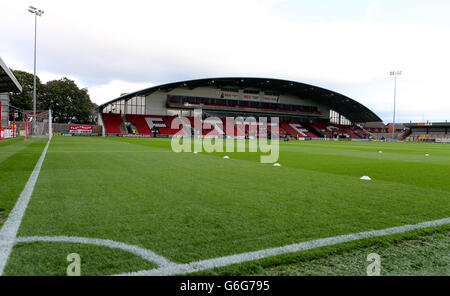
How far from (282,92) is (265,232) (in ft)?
218

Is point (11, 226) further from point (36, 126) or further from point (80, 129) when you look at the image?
point (80, 129)

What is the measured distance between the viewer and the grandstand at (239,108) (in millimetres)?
54719

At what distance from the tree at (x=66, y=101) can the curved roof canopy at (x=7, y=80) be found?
55.8 meters

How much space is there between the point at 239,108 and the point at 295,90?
1362 centimetres

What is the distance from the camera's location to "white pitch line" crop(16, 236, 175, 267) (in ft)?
8.18

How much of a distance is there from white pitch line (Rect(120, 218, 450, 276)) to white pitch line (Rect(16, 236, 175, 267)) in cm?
15

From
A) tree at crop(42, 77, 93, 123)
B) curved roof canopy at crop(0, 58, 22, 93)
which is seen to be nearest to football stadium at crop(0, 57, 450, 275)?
curved roof canopy at crop(0, 58, 22, 93)

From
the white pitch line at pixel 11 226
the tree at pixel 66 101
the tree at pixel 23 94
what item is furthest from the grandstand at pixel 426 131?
the tree at pixel 23 94

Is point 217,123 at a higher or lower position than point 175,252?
higher

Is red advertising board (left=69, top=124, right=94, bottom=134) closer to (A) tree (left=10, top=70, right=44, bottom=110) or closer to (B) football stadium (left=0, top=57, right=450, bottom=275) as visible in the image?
(A) tree (left=10, top=70, right=44, bottom=110)

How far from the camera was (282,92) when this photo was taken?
6706cm

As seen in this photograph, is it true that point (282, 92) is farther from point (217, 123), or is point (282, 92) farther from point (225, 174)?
point (225, 174)
